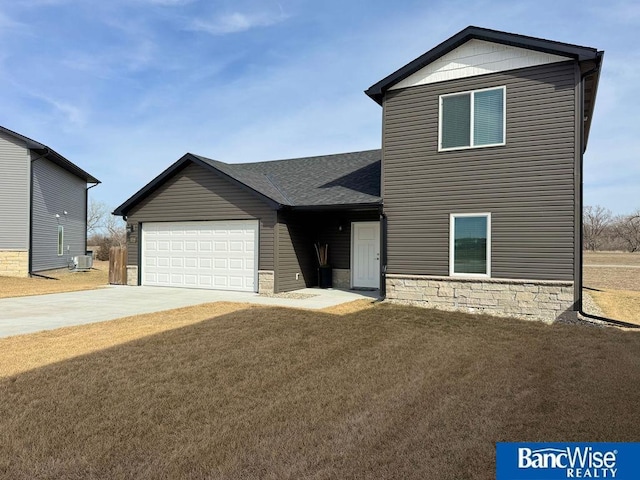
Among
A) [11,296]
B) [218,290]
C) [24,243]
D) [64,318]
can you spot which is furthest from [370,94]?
[24,243]

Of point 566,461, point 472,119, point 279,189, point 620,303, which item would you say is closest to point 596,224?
point 620,303

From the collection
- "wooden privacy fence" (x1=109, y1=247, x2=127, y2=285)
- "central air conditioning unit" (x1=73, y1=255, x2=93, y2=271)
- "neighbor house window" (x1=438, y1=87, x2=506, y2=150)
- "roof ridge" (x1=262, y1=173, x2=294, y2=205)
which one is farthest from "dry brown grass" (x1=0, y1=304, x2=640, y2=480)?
"central air conditioning unit" (x1=73, y1=255, x2=93, y2=271)

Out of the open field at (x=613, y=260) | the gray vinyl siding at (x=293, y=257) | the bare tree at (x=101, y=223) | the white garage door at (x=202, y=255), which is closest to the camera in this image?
the gray vinyl siding at (x=293, y=257)

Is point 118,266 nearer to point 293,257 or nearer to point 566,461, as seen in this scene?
point 293,257

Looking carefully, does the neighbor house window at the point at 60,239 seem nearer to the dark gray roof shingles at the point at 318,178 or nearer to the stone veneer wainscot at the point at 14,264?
the stone veneer wainscot at the point at 14,264

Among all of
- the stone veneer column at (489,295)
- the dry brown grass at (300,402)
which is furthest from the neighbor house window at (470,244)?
the dry brown grass at (300,402)

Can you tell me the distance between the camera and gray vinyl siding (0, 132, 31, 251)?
17641 mm

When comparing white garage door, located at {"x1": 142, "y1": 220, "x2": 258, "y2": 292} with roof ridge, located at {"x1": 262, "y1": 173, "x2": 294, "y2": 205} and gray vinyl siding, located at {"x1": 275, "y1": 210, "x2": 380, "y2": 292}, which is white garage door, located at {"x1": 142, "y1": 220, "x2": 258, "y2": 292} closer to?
gray vinyl siding, located at {"x1": 275, "y1": 210, "x2": 380, "y2": 292}

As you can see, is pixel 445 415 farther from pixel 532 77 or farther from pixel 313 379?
pixel 532 77

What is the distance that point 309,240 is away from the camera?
45.4 feet

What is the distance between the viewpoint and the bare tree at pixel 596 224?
54156 mm

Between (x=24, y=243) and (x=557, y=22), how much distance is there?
2036 cm

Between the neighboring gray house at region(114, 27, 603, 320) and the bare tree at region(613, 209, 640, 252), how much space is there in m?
44.6

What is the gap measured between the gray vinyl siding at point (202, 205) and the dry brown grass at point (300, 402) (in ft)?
18.1
